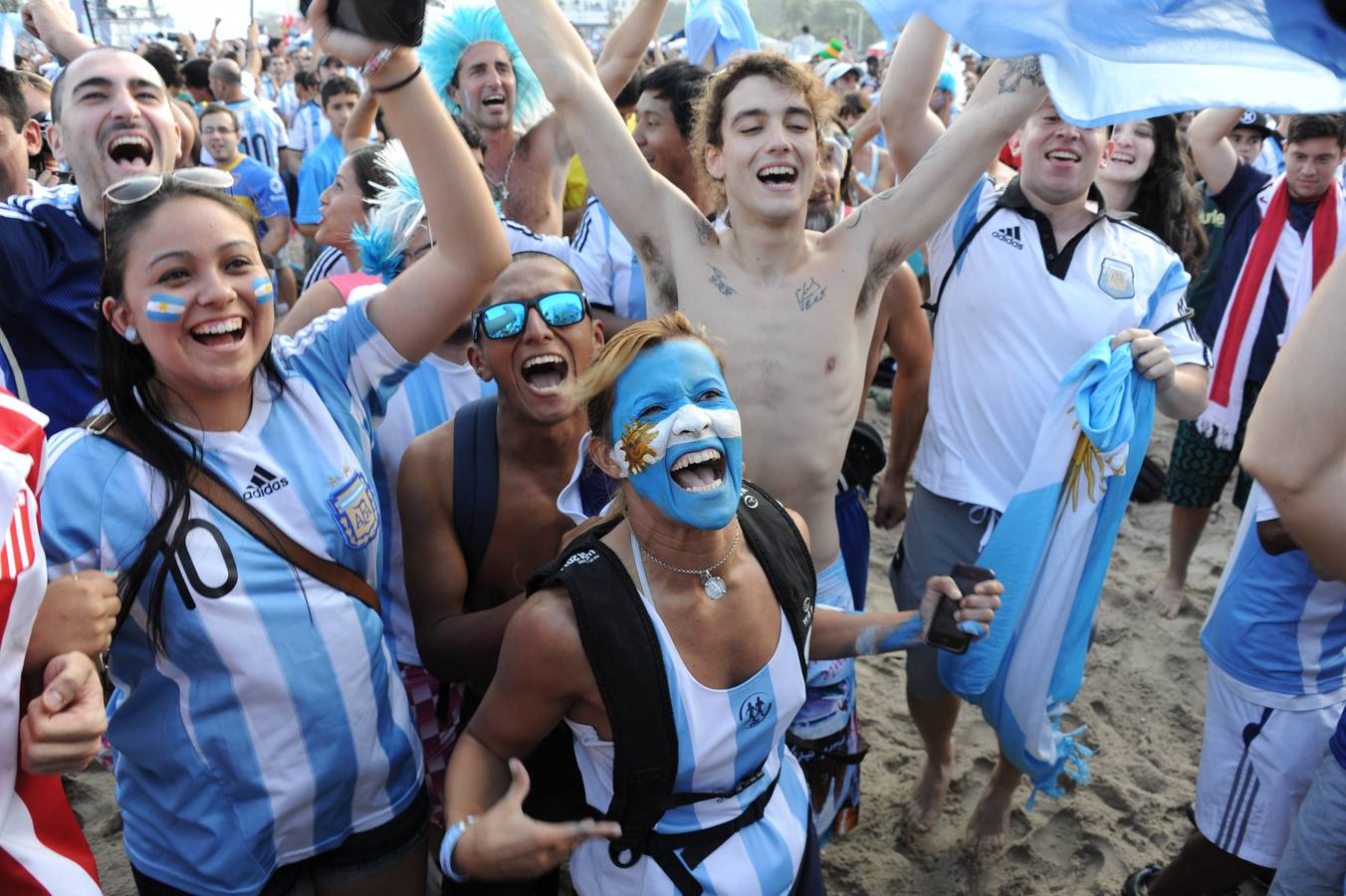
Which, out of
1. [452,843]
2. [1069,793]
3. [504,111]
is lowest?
[1069,793]

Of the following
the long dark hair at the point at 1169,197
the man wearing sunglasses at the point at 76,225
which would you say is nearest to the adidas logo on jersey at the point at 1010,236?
the long dark hair at the point at 1169,197

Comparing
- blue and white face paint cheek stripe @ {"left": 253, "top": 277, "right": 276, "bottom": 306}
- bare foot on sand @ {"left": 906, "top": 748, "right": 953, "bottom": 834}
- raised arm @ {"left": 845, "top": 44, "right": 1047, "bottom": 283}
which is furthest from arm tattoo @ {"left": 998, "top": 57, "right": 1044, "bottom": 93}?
bare foot on sand @ {"left": 906, "top": 748, "right": 953, "bottom": 834}

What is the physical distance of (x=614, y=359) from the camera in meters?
1.88

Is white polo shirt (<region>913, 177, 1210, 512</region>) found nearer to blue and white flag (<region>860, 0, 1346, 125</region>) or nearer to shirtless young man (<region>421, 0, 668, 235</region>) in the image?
blue and white flag (<region>860, 0, 1346, 125</region>)

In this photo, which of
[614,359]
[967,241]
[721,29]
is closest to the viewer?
[614,359]

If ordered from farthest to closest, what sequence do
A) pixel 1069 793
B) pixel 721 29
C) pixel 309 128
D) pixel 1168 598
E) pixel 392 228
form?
pixel 309 128, pixel 721 29, pixel 1168 598, pixel 1069 793, pixel 392 228

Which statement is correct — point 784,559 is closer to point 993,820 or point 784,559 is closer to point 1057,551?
point 1057,551

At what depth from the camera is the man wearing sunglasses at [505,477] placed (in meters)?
2.28

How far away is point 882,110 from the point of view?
3035mm

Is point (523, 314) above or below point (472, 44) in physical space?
below

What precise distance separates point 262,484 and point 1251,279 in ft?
14.9

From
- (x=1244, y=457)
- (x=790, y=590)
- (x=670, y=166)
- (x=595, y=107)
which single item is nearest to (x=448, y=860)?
(x=790, y=590)

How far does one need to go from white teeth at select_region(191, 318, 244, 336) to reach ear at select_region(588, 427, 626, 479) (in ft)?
2.38

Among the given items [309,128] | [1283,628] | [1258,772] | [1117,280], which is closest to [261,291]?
[1117,280]
